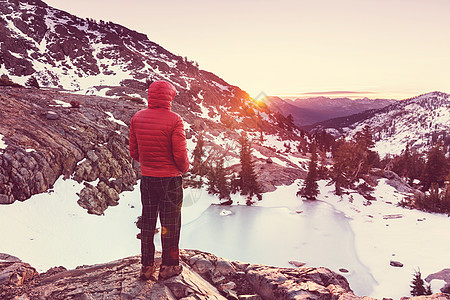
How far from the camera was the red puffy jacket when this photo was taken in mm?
4043

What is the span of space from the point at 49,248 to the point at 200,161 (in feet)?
A: 70.3

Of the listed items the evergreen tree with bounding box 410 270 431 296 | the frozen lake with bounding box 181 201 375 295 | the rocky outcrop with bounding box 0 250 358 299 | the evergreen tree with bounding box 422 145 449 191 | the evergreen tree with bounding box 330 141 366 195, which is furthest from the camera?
the evergreen tree with bounding box 422 145 449 191

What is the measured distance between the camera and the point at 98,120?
26.0 meters

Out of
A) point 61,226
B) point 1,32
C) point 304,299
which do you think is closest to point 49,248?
point 61,226

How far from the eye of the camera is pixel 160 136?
405 cm

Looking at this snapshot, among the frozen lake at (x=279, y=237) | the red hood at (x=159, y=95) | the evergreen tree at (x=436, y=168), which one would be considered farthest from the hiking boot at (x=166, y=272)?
the evergreen tree at (x=436, y=168)

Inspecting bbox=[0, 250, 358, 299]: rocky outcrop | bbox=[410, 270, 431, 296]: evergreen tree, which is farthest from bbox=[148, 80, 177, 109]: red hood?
bbox=[410, 270, 431, 296]: evergreen tree

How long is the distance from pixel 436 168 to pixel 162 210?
52499 millimetres

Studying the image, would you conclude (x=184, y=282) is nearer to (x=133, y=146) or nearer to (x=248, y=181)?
(x=133, y=146)

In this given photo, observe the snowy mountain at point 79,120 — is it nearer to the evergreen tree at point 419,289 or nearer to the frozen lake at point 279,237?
the frozen lake at point 279,237

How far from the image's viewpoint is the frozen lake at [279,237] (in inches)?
594

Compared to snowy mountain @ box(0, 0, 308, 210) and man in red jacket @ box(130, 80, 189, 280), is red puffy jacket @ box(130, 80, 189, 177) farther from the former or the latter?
snowy mountain @ box(0, 0, 308, 210)

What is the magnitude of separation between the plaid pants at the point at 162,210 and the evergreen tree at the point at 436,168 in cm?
5082

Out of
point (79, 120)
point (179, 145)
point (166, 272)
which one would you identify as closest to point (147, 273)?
point (166, 272)
